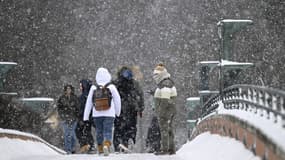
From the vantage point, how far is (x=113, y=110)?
11820 millimetres

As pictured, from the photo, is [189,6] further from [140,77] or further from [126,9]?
[140,77]

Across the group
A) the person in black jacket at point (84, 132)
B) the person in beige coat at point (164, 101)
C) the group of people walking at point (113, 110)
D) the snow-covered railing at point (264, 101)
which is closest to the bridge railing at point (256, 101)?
the snow-covered railing at point (264, 101)

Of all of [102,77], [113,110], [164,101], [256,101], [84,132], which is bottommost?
[84,132]

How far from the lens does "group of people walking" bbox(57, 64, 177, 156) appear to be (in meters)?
11.8

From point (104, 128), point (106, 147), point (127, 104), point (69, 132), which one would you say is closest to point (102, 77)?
point (104, 128)

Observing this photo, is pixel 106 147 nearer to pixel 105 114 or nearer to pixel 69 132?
pixel 105 114

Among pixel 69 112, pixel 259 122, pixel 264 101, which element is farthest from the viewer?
pixel 69 112

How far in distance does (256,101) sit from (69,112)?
6.57 metres

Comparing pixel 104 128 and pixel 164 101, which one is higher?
pixel 164 101

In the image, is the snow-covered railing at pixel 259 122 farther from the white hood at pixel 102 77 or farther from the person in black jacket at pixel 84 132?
the person in black jacket at pixel 84 132

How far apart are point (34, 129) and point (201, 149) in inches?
825

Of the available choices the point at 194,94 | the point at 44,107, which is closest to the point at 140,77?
the point at 44,107

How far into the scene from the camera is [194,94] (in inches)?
1688

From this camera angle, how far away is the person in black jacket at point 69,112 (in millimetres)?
14266
